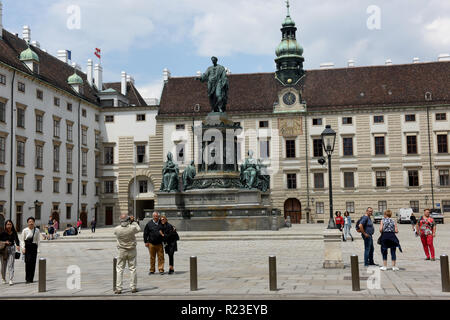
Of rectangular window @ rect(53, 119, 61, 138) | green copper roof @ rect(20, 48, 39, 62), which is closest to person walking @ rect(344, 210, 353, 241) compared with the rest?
rectangular window @ rect(53, 119, 61, 138)

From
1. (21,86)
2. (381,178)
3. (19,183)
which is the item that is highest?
(21,86)

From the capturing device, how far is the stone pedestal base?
1532cm

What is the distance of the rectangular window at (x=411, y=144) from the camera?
60594 millimetres

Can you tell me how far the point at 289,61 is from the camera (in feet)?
216

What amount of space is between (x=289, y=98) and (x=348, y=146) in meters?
8.27

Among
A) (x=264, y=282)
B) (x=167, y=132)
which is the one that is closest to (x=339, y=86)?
(x=167, y=132)

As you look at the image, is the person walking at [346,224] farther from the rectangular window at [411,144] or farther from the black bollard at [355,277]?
the rectangular window at [411,144]

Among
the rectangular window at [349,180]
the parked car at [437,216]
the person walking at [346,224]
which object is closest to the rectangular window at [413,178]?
the parked car at [437,216]

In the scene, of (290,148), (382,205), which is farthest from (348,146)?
(382,205)

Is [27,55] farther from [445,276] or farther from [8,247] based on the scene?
[445,276]

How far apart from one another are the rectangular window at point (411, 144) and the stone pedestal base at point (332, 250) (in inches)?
1899

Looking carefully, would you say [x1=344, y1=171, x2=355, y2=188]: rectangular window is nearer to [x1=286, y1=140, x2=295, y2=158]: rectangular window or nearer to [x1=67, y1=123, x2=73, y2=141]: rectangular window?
[x1=286, y1=140, x2=295, y2=158]: rectangular window

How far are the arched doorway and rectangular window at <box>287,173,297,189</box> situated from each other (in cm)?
143
